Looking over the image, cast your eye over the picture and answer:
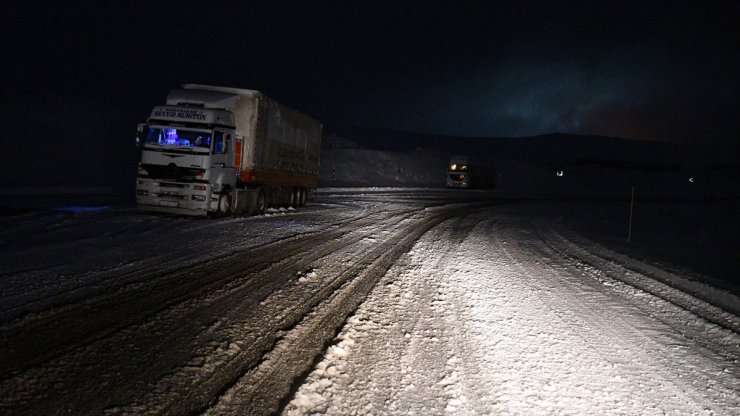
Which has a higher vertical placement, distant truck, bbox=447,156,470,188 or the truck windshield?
distant truck, bbox=447,156,470,188

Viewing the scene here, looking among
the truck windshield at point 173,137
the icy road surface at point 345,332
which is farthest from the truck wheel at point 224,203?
the icy road surface at point 345,332

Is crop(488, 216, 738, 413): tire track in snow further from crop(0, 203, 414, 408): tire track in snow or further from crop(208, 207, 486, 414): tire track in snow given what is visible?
crop(0, 203, 414, 408): tire track in snow

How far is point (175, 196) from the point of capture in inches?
562

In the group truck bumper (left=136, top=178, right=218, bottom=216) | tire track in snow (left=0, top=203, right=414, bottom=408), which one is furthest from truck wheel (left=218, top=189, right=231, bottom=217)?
tire track in snow (left=0, top=203, right=414, bottom=408)

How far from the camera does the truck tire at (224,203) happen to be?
15.0 metres

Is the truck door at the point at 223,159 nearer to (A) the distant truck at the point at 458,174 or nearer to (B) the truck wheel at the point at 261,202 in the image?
(B) the truck wheel at the point at 261,202

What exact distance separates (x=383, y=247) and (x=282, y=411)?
750 centimetres

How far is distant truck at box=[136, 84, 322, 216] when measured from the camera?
14320 mm

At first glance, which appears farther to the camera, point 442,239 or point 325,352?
point 442,239

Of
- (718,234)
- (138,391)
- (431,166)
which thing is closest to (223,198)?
(138,391)

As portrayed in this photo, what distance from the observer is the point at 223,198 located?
15.1 m

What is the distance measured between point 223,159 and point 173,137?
1.62 metres

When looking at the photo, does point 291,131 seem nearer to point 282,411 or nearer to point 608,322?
point 608,322

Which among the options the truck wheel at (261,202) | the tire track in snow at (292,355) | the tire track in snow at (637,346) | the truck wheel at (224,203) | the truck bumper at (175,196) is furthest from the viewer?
the truck wheel at (261,202)
